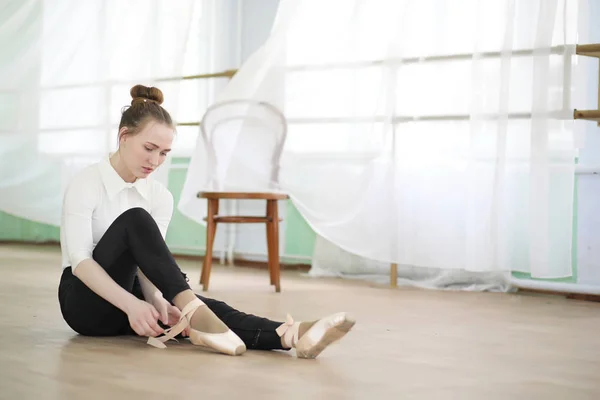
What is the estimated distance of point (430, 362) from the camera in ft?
5.81

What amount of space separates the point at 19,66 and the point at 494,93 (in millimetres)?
3327

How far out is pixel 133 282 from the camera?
74.5 inches

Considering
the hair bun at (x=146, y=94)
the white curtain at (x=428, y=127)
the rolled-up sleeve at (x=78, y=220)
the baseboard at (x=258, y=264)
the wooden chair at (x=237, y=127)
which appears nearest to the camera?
the rolled-up sleeve at (x=78, y=220)

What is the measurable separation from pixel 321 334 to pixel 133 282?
0.49 m

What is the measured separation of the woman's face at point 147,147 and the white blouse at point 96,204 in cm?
8

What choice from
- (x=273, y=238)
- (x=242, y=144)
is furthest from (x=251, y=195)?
(x=242, y=144)

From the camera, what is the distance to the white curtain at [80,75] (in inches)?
177

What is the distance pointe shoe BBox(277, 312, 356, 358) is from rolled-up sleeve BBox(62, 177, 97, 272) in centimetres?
47

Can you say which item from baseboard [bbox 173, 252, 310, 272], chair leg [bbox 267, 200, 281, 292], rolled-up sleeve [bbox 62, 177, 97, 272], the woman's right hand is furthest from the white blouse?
baseboard [bbox 173, 252, 310, 272]

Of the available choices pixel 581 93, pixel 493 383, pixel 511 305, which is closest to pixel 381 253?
pixel 511 305

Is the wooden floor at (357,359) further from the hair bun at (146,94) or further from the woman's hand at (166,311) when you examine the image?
the hair bun at (146,94)

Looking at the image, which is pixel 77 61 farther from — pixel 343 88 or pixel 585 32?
pixel 585 32

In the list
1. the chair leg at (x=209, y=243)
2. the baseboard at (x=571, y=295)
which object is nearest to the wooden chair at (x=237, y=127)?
the chair leg at (x=209, y=243)

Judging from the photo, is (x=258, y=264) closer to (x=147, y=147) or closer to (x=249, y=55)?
(x=249, y=55)
